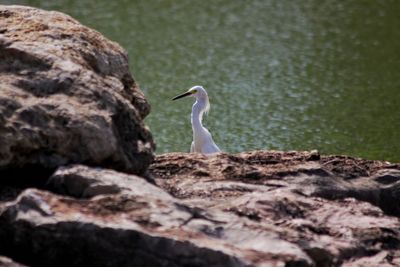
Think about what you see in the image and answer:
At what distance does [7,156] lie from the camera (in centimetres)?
453

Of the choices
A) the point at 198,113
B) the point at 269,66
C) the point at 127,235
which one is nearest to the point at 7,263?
the point at 127,235

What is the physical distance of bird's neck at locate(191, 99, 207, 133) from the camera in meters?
8.93

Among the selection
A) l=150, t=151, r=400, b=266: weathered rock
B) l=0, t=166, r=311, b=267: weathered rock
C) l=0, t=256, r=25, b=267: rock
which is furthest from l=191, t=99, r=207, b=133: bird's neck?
l=0, t=256, r=25, b=267: rock

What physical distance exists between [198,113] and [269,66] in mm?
3390

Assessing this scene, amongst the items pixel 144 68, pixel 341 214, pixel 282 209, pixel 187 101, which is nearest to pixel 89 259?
pixel 282 209

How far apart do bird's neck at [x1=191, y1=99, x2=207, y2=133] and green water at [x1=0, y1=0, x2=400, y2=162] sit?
1.41 feet

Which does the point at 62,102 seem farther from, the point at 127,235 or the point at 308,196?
the point at 308,196

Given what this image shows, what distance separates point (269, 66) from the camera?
40.8 feet

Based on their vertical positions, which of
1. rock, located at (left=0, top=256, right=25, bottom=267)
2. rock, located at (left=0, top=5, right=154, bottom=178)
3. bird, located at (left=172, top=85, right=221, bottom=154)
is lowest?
bird, located at (left=172, top=85, right=221, bottom=154)

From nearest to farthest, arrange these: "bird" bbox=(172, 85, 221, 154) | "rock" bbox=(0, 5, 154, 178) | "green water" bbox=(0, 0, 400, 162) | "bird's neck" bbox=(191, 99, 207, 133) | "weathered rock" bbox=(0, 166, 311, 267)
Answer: "weathered rock" bbox=(0, 166, 311, 267), "rock" bbox=(0, 5, 154, 178), "bird" bbox=(172, 85, 221, 154), "bird's neck" bbox=(191, 99, 207, 133), "green water" bbox=(0, 0, 400, 162)

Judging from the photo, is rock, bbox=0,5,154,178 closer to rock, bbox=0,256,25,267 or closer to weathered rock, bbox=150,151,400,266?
weathered rock, bbox=150,151,400,266

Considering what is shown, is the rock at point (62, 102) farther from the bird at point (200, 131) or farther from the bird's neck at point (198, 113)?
the bird's neck at point (198, 113)

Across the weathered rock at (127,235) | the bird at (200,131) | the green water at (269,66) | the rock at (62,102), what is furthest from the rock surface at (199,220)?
the green water at (269,66)

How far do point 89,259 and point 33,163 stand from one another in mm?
639
